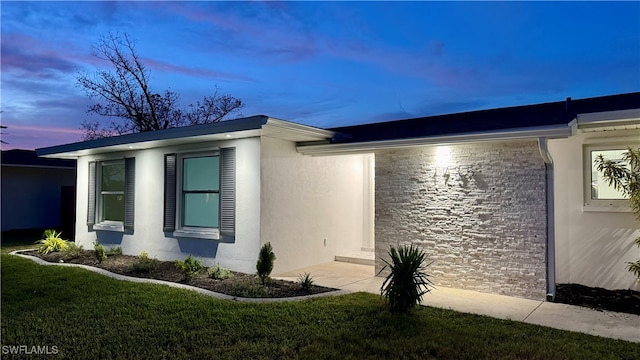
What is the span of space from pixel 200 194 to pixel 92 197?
438 cm

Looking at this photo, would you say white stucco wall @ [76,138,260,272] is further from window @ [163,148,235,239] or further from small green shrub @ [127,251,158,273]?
small green shrub @ [127,251,158,273]

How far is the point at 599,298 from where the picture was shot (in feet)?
20.6

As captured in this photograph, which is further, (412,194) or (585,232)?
(412,194)

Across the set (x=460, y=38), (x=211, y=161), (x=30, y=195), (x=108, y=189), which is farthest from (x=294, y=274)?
(x=30, y=195)

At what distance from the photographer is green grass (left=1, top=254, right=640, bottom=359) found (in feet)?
13.1

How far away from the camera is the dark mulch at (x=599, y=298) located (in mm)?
5816

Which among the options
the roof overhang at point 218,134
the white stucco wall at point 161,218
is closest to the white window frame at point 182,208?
the white stucco wall at point 161,218

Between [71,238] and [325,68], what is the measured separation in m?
13.1

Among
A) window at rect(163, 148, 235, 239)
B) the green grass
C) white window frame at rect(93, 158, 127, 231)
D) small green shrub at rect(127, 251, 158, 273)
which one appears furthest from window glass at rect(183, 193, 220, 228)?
white window frame at rect(93, 158, 127, 231)

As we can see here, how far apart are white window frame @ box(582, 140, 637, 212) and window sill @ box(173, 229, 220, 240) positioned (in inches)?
A: 276

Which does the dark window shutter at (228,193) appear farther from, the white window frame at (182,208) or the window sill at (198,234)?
the white window frame at (182,208)

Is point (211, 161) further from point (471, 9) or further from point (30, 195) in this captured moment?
point (30, 195)

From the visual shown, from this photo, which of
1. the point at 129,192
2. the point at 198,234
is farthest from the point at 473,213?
the point at 129,192

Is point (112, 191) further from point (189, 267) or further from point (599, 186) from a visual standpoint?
point (599, 186)
